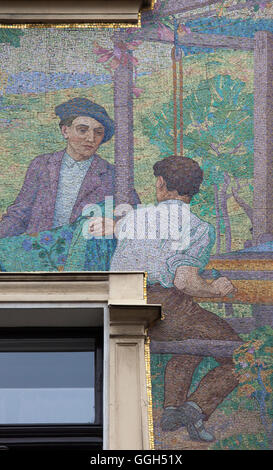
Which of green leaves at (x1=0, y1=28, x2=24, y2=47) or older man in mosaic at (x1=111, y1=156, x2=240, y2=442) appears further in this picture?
green leaves at (x1=0, y1=28, x2=24, y2=47)

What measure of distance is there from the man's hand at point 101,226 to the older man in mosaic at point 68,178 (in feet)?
0.47

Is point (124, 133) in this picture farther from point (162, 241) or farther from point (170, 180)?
point (162, 241)

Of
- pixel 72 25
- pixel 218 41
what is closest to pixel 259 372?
pixel 218 41

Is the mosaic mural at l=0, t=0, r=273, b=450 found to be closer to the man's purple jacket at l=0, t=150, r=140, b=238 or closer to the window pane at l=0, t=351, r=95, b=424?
the man's purple jacket at l=0, t=150, r=140, b=238

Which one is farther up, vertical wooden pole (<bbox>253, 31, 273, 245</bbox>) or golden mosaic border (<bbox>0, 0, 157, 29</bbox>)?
golden mosaic border (<bbox>0, 0, 157, 29</bbox>)

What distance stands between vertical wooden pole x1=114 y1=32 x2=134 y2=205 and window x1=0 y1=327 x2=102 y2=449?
109 cm

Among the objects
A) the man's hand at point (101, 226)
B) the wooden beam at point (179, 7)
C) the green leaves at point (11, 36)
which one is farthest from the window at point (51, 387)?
the wooden beam at point (179, 7)

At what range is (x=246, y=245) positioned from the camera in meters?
7.95

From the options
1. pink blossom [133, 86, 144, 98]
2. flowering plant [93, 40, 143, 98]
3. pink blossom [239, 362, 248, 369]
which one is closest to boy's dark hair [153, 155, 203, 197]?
pink blossom [133, 86, 144, 98]

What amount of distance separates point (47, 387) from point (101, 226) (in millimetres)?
1252

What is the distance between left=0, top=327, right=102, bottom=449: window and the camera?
766 cm

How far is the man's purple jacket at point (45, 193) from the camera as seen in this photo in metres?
8.04

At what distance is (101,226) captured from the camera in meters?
8.01

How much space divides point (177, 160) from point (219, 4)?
4.44ft
